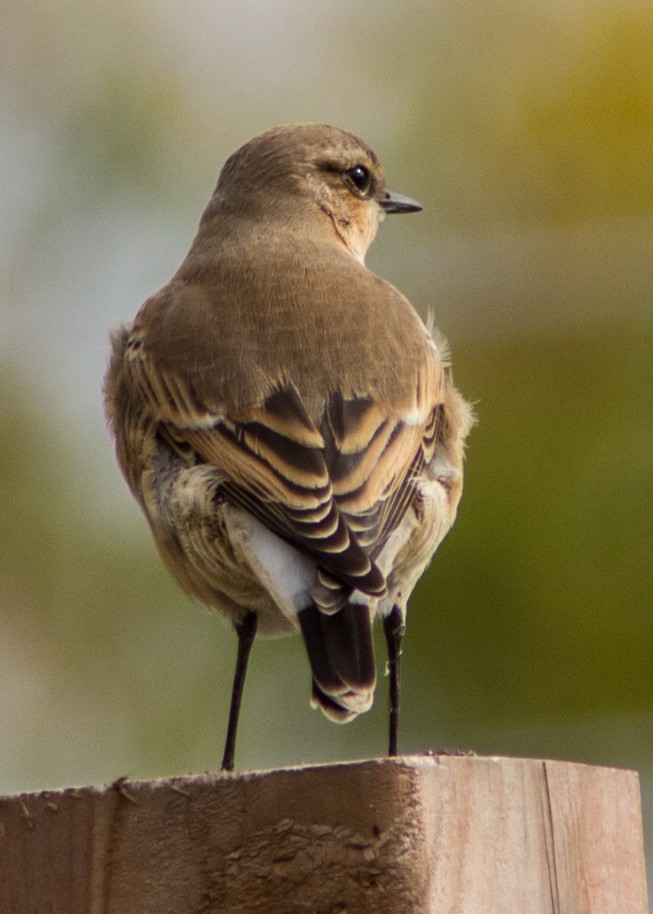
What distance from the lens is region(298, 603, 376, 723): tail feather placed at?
14.4ft

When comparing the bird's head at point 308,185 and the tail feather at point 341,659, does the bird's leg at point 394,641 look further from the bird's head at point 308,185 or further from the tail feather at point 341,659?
the bird's head at point 308,185

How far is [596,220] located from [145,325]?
10.2 ft

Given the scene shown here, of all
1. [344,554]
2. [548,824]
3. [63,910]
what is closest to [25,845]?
[63,910]

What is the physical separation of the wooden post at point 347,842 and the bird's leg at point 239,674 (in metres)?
2.18

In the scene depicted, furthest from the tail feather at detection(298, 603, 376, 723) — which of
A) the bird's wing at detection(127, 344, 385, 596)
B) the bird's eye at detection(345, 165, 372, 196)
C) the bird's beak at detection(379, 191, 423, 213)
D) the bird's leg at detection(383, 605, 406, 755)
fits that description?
the bird's beak at detection(379, 191, 423, 213)

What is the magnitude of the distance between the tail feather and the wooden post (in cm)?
93

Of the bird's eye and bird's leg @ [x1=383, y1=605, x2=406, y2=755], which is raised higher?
the bird's eye

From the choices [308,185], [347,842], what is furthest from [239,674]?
[347,842]

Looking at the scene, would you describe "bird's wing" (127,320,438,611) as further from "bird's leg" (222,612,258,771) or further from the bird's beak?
the bird's beak

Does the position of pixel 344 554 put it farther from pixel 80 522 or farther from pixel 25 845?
pixel 80 522

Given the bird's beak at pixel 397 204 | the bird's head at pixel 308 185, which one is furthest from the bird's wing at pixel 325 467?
the bird's beak at pixel 397 204

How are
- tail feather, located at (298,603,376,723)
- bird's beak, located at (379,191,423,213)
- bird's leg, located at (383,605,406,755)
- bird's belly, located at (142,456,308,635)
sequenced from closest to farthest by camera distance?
tail feather, located at (298,603,376,723) < bird's belly, located at (142,456,308,635) < bird's leg, located at (383,605,406,755) < bird's beak, located at (379,191,423,213)

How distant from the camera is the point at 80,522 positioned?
856 centimetres

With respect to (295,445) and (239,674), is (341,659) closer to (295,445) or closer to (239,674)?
(295,445)
